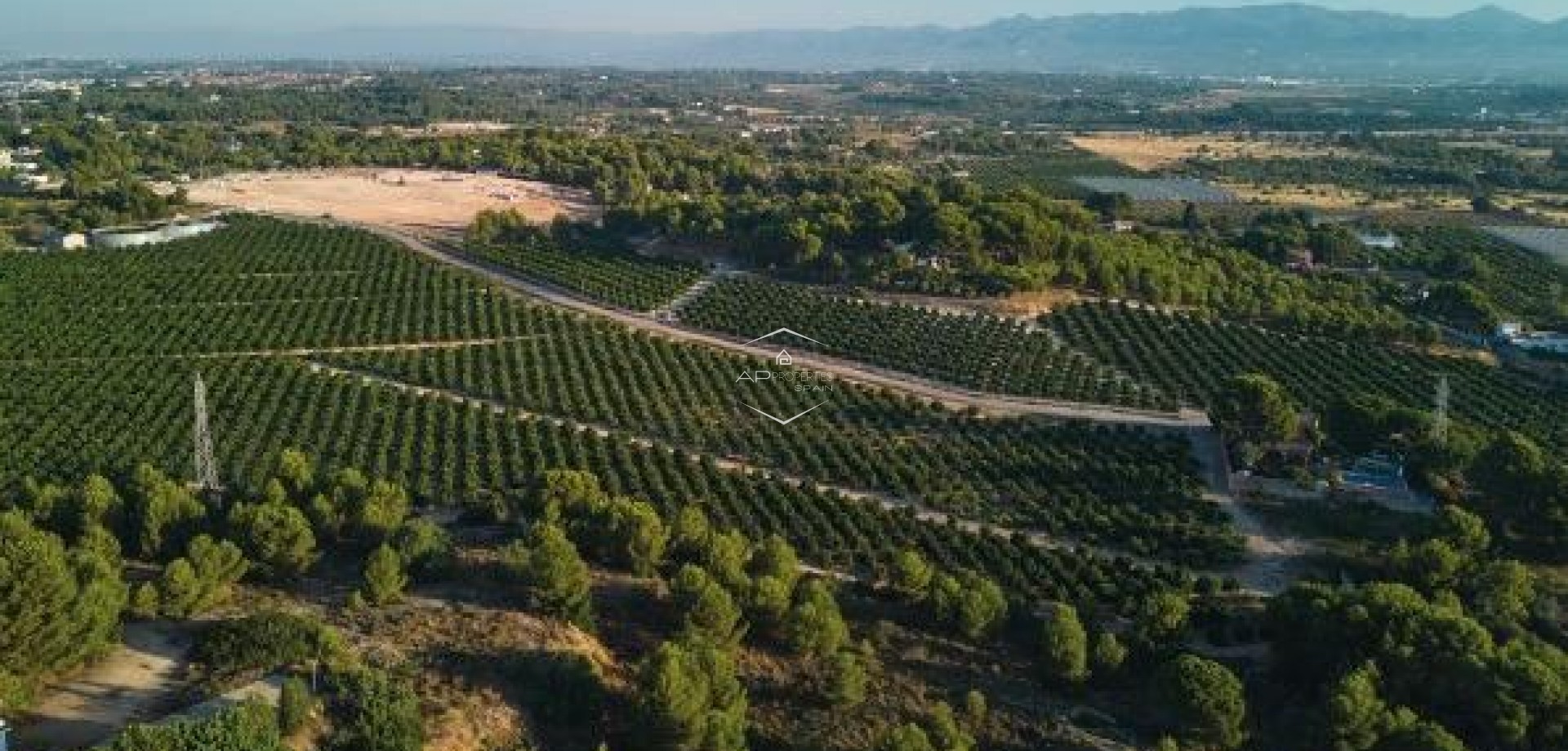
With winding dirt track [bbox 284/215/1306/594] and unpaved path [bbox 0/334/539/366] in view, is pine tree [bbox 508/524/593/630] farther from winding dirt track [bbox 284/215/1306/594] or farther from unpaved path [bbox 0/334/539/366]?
unpaved path [bbox 0/334/539/366]

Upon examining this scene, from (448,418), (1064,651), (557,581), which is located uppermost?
(557,581)

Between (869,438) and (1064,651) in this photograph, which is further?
(869,438)

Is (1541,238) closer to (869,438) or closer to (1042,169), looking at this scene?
(1042,169)

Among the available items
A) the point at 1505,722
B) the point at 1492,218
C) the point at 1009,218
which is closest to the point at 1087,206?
the point at 1009,218

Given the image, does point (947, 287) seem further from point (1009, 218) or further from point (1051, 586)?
point (1051, 586)

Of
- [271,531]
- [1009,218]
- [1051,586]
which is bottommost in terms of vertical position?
[1051,586]

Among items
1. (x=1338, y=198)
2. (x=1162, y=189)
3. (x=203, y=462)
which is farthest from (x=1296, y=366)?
(x=1162, y=189)

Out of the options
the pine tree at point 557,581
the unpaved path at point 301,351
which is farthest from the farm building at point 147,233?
the pine tree at point 557,581

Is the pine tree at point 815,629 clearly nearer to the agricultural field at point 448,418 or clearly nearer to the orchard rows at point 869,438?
the agricultural field at point 448,418
